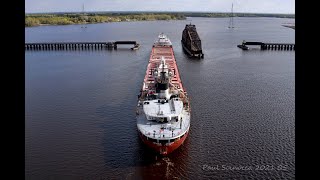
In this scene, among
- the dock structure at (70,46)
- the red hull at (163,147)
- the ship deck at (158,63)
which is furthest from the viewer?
the dock structure at (70,46)

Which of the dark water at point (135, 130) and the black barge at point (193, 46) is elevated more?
the black barge at point (193, 46)

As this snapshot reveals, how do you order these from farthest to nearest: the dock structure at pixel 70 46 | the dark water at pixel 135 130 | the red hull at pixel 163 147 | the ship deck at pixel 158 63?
the dock structure at pixel 70 46
the ship deck at pixel 158 63
the red hull at pixel 163 147
the dark water at pixel 135 130

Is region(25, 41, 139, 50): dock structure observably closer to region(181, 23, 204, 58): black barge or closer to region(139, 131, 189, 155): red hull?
region(181, 23, 204, 58): black barge

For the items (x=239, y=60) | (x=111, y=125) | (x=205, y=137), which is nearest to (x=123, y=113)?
(x=111, y=125)

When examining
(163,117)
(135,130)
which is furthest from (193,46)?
(163,117)

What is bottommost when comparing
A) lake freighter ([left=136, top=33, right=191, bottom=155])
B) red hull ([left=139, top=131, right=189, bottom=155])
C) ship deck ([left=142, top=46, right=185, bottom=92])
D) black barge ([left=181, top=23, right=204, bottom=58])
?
red hull ([left=139, top=131, right=189, bottom=155])

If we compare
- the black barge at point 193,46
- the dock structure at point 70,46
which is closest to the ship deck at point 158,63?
the black barge at point 193,46

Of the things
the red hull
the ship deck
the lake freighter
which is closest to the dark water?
the red hull

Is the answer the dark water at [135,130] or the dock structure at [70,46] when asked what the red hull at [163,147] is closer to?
the dark water at [135,130]

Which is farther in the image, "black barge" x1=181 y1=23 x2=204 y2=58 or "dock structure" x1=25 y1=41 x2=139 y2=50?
"dock structure" x1=25 y1=41 x2=139 y2=50
